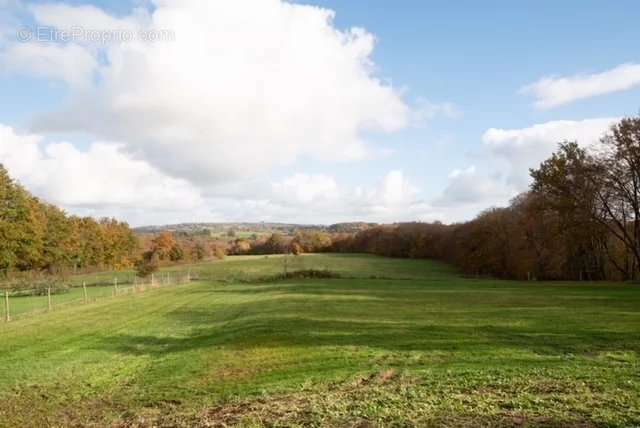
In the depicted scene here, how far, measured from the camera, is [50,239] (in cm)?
7044

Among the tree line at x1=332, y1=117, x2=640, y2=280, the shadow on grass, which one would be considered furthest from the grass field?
the tree line at x1=332, y1=117, x2=640, y2=280

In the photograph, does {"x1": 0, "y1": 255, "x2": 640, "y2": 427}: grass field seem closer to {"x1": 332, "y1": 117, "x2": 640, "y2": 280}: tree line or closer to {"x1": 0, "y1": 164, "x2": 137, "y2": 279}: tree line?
{"x1": 332, "y1": 117, "x2": 640, "y2": 280}: tree line

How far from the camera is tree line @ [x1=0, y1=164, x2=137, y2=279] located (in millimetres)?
57844

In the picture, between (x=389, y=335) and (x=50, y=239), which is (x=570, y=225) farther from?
(x=50, y=239)

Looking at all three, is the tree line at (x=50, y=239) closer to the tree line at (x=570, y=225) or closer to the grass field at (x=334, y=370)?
the grass field at (x=334, y=370)

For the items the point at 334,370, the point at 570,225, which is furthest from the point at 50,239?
the point at 334,370

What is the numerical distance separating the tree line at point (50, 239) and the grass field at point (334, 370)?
45.4 meters

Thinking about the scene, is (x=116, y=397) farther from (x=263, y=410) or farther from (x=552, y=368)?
(x=552, y=368)

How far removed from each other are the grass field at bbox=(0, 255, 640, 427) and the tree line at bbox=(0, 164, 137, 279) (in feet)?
149

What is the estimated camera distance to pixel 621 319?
1628 centimetres

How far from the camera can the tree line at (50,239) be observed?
57.8 meters

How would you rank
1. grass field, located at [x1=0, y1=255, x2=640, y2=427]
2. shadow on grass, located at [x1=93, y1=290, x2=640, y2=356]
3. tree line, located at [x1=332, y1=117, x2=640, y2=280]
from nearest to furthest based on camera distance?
grass field, located at [x1=0, y1=255, x2=640, y2=427] → shadow on grass, located at [x1=93, y1=290, x2=640, y2=356] → tree line, located at [x1=332, y1=117, x2=640, y2=280]

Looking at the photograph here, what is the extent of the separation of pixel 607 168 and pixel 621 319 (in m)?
23.1

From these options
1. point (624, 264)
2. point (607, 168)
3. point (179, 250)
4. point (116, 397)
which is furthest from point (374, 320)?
point (179, 250)
